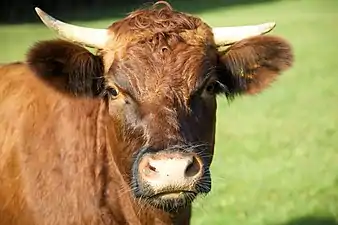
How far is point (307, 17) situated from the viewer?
2439 cm

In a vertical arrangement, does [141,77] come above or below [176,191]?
above

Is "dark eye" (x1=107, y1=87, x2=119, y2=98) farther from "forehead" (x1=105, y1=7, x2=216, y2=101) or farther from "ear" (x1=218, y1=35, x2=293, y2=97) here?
"ear" (x1=218, y1=35, x2=293, y2=97)

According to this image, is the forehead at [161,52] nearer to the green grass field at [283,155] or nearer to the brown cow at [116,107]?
the brown cow at [116,107]

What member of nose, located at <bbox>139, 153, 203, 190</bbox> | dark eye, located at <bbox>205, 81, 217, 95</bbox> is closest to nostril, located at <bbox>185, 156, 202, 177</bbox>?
A: nose, located at <bbox>139, 153, 203, 190</bbox>

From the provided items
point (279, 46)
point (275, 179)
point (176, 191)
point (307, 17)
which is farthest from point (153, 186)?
point (307, 17)

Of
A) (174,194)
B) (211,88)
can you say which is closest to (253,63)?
(211,88)

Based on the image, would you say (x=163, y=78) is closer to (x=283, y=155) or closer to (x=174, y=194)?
(x=174, y=194)

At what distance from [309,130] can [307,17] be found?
14.3m

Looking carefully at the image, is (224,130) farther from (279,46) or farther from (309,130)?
(279,46)

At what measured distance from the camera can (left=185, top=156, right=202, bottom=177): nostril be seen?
4066mm

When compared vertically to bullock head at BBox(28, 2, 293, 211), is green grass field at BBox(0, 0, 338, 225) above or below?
below

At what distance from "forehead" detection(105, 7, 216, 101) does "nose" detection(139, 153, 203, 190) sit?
46cm

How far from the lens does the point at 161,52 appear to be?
450cm

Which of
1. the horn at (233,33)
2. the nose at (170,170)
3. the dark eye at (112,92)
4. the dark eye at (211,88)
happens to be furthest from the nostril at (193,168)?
the horn at (233,33)
